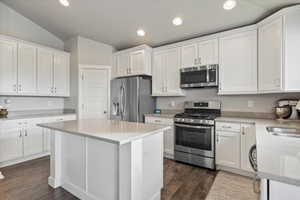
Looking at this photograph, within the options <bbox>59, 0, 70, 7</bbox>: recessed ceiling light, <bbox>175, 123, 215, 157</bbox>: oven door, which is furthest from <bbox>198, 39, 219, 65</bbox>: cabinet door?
<bbox>59, 0, 70, 7</bbox>: recessed ceiling light

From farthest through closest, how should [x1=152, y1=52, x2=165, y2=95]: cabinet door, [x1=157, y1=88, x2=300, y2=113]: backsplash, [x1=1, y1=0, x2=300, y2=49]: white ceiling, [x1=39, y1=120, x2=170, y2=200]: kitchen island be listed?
1. [x1=152, y1=52, x2=165, y2=95]: cabinet door
2. [x1=157, y1=88, x2=300, y2=113]: backsplash
3. [x1=1, y1=0, x2=300, y2=49]: white ceiling
4. [x1=39, y1=120, x2=170, y2=200]: kitchen island

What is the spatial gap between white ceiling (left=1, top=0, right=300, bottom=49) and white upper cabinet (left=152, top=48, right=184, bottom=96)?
348 millimetres

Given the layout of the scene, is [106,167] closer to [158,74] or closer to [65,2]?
[158,74]

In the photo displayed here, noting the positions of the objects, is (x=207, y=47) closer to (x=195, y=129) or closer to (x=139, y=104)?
(x=195, y=129)

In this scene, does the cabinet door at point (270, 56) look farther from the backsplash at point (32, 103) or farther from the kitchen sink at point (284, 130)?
the backsplash at point (32, 103)

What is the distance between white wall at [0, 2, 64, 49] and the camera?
3.39 meters

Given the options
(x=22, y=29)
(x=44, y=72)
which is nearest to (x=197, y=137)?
(x=44, y=72)

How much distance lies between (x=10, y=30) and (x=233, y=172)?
5371 millimetres

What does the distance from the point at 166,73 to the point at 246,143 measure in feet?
6.95

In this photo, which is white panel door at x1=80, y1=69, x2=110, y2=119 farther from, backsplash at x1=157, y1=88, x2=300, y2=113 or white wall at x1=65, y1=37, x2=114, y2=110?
backsplash at x1=157, y1=88, x2=300, y2=113

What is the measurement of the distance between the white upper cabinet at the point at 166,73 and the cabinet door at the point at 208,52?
1.68 ft

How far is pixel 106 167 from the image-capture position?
1.70 m

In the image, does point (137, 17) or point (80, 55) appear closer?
point (137, 17)

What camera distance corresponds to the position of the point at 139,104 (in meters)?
3.61
